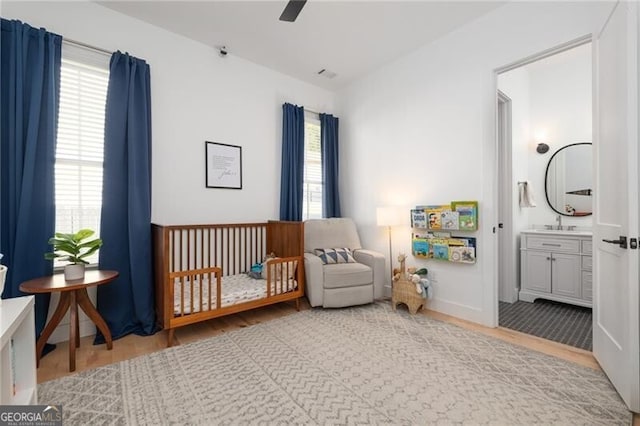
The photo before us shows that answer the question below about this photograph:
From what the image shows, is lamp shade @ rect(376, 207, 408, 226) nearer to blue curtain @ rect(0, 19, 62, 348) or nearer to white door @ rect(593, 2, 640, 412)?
white door @ rect(593, 2, 640, 412)

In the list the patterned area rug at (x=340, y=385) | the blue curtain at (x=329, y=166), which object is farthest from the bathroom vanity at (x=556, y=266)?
the blue curtain at (x=329, y=166)

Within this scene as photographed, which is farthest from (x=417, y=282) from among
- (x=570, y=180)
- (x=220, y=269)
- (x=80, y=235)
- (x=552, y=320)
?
(x=80, y=235)

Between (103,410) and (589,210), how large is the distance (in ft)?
15.6

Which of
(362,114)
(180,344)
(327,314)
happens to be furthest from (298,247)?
(362,114)

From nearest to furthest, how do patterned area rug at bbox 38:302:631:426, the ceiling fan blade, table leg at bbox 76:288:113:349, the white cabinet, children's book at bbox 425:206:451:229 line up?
the white cabinet
patterned area rug at bbox 38:302:631:426
the ceiling fan blade
table leg at bbox 76:288:113:349
children's book at bbox 425:206:451:229

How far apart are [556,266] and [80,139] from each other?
15.9 ft

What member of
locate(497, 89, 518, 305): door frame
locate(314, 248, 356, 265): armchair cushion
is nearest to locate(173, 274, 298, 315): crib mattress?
locate(314, 248, 356, 265): armchair cushion

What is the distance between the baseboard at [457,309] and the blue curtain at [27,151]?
136 inches

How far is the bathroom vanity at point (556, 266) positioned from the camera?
3008mm

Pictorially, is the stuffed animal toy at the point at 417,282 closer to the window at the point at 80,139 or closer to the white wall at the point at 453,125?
the white wall at the point at 453,125

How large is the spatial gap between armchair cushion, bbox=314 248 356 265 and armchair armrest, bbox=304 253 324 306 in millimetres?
201

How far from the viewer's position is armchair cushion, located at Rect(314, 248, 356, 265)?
3230 mm

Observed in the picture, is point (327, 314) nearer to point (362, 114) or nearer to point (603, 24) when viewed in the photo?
point (362, 114)

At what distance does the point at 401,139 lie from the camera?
3428 millimetres
